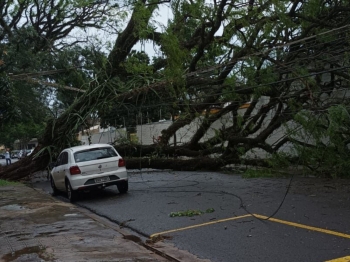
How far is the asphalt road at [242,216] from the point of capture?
21.0 ft

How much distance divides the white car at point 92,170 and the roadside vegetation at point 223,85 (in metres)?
2.81

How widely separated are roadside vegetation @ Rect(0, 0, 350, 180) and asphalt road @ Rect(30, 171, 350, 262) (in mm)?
1559

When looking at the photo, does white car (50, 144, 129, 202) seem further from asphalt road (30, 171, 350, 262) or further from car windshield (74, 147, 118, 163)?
asphalt road (30, 171, 350, 262)

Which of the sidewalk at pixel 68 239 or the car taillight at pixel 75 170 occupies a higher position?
the car taillight at pixel 75 170

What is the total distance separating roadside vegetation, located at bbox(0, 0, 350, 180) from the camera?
11789mm

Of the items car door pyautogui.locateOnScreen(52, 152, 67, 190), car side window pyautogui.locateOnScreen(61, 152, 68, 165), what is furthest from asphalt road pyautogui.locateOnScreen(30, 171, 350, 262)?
car side window pyautogui.locateOnScreen(61, 152, 68, 165)

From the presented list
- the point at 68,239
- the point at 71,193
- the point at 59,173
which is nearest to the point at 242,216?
the point at 68,239

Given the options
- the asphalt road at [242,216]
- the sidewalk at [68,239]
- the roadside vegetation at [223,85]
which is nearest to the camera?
the asphalt road at [242,216]

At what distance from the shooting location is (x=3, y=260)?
6.62 meters

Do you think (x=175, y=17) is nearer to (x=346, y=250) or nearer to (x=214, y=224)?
(x=214, y=224)

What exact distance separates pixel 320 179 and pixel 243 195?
3.33 meters

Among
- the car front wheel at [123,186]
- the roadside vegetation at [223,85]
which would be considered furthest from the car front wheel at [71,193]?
the roadside vegetation at [223,85]

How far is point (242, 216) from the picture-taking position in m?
8.73

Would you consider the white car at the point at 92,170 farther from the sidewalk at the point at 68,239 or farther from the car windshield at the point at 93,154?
the sidewalk at the point at 68,239
